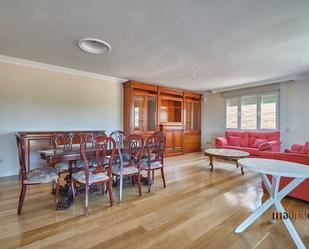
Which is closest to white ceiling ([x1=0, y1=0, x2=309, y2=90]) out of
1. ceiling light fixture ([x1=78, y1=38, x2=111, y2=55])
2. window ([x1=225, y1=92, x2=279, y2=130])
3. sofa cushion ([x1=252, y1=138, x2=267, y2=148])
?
ceiling light fixture ([x1=78, y1=38, x2=111, y2=55])

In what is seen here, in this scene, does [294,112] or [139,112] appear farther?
[139,112]

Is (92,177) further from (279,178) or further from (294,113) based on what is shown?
(294,113)

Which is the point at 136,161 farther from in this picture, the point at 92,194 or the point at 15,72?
the point at 15,72

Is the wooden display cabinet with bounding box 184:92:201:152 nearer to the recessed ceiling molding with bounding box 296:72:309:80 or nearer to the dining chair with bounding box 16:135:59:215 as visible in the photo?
the recessed ceiling molding with bounding box 296:72:309:80

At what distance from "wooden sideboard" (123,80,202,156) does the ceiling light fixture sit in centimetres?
192

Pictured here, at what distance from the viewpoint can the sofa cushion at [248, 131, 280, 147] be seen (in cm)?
476

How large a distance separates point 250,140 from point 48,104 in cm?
570

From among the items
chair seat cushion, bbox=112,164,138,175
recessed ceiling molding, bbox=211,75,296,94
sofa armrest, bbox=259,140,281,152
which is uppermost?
recessed ceiling molding, bbox=211,75,296,94

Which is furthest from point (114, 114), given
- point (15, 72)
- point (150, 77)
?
point (15, 72)

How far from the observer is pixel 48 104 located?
13.0 feet

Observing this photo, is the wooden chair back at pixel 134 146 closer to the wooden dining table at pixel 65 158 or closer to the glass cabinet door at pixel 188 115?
the wooden dining table at pixel 65 158

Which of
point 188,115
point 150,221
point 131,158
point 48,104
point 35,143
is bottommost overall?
point 150,221

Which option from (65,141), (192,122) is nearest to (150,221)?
(65,141)

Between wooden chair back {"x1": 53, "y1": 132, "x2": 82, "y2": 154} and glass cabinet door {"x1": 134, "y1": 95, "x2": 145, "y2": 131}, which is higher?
glass cabinet door {"x1": 134, "y1": 95, "x2": 145, "y2": 131}
